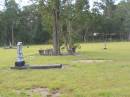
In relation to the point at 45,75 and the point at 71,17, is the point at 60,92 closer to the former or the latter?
the point at 45,75

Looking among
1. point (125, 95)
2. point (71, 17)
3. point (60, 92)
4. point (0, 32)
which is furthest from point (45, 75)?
point (0, 32)

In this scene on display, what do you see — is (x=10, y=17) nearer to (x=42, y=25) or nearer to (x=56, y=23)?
(x=42, y=25)

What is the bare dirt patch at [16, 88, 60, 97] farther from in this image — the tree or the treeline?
the tree

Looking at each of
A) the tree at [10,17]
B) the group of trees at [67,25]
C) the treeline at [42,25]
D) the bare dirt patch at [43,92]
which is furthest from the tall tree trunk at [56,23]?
the tree at [10,17]

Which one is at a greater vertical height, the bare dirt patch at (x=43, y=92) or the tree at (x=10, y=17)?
the tree at (x=10, y=17)

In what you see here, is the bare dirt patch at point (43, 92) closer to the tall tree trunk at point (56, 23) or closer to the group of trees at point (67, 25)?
the tall tree trunk at point (56, 23)

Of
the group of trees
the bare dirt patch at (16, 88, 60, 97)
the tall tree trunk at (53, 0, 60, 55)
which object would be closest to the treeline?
the group of trees

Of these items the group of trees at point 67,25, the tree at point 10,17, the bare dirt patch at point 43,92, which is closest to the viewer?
the bare dirt patch at point 43,92

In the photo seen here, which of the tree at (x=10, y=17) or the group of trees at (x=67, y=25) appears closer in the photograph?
the group of trees at (x=67, y=25)

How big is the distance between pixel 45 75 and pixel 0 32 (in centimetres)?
5963

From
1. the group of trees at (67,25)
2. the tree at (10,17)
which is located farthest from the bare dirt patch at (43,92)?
the tree at (10,17)

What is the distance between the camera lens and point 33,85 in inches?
385

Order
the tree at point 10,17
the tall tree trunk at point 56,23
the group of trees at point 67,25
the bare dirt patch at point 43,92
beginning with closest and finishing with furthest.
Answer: the bare dirt patch at point 43,92 < the tall tree trunk at point 56,23 < the group of trees at point 67,25 < the tree at point 10,17

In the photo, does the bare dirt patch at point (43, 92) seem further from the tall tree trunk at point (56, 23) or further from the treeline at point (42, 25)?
the treeline at point (42, 25)
